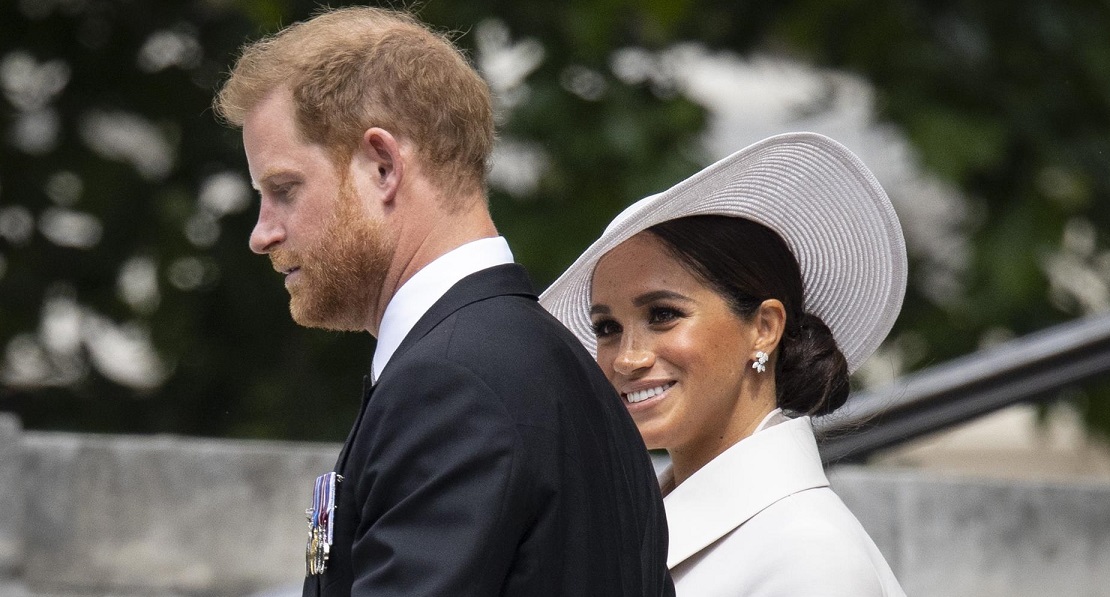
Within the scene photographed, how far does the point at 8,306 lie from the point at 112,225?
0.48m

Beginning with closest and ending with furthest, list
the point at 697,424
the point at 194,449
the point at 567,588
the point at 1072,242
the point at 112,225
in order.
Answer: the point at 567,588
the point at 697,424
the point at 194,449
the point at 1072,242
the point at 112,225

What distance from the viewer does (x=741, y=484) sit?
2.48 m

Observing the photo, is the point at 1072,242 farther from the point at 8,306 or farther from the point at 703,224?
the point at 8,306

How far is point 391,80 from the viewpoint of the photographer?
169 centimetres

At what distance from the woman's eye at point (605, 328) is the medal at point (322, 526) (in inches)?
43.2

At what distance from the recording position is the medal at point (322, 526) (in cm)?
159

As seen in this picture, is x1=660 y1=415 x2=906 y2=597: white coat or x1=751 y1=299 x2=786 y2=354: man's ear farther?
x1=751 y1=299 x2=786 y2=354: man's ear

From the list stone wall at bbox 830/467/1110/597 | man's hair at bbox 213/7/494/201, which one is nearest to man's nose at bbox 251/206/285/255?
man's hair at bbox 213/7/494/201

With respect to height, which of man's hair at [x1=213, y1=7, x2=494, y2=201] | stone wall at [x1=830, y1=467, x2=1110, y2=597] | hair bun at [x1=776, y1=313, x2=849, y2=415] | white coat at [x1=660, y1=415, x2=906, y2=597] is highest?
man's hair at [x1=213, y1=7, x2=494, y2=201]

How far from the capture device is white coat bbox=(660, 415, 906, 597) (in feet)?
7.34

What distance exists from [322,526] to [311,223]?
0.33 metres

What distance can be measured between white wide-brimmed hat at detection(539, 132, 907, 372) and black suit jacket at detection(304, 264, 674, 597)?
85cm

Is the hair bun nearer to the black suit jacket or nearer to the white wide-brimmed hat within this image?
the white wide-brimmed hat

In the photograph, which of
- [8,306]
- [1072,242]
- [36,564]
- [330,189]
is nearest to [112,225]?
[8,306]
